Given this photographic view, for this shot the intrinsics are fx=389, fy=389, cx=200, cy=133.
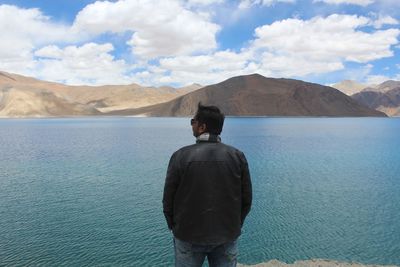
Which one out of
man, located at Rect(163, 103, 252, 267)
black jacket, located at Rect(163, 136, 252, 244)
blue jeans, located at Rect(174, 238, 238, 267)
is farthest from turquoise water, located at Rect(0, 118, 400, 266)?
black jacket, located at Rect(163, 136, 252, 244)

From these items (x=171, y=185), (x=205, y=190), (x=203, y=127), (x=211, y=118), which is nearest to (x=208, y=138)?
(x=203, y=127)

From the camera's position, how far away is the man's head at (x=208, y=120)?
582 cm

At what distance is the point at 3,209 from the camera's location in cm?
2622

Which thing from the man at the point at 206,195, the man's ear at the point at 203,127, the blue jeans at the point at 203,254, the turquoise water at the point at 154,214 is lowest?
the turquoise water at the point at 154,214

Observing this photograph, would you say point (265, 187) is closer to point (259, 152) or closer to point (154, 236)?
point (154, 236)

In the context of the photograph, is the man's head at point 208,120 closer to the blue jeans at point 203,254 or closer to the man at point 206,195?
the man at point 206,195

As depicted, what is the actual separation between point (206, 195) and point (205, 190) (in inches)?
3.0

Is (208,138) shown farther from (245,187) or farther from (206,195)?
(245,187)

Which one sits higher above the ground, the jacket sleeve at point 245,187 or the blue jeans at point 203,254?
the jacket sleeve at point 245,187

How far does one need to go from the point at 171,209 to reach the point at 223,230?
33.0 inches

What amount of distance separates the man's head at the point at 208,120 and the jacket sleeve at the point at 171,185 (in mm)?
603

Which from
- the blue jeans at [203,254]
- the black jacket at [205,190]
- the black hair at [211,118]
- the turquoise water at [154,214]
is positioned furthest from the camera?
the turquoise water at [154,214]

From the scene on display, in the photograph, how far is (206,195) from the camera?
18.4 feet

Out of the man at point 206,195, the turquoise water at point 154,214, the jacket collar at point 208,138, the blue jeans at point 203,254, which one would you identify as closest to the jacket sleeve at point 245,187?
the man at point 206,195
